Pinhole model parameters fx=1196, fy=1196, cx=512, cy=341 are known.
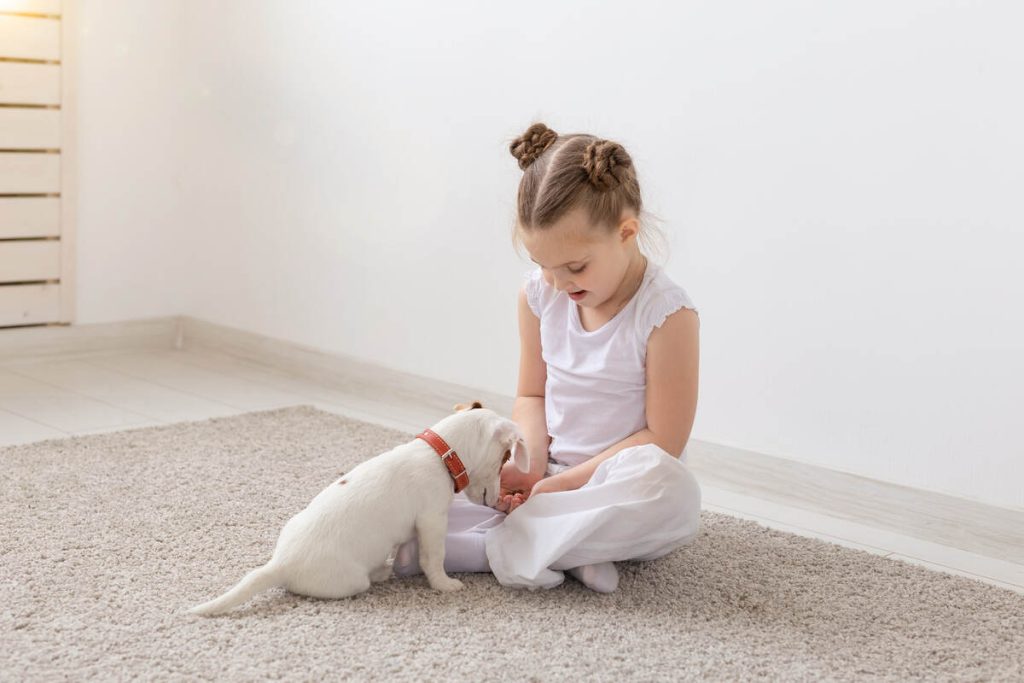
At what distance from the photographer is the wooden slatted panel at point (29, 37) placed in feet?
8.88

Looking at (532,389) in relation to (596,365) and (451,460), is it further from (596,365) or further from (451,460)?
(451,460)

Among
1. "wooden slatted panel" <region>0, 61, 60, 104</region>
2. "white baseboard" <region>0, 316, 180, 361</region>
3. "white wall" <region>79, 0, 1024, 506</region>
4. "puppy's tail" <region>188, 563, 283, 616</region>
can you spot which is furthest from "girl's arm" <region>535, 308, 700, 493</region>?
"wooden slatted panel" <region>0, 61, 60, 104</region>

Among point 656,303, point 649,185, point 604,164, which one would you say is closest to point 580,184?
point 604,164

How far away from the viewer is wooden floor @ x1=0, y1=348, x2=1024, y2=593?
1723 millimetres

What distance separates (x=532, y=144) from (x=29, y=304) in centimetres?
177

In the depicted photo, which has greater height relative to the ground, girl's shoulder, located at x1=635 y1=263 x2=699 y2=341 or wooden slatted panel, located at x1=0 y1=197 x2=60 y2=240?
girl's shoulder, located at x1=635 y1=263 x2=699 y2=341

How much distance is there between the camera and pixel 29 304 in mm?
2816

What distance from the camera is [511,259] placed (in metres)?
2.32

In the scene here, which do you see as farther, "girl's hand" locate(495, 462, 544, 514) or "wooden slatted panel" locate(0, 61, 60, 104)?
"wooden slatted panel" locate(0, 61, 60, 104)

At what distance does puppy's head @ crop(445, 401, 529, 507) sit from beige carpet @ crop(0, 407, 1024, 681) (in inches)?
4.5

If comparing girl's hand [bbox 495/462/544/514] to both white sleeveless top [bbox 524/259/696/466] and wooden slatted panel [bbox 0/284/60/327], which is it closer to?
white sleeveless top [bbox 524/259/696/466]

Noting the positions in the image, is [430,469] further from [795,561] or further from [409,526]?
[795,561]

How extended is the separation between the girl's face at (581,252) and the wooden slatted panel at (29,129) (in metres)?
1.74

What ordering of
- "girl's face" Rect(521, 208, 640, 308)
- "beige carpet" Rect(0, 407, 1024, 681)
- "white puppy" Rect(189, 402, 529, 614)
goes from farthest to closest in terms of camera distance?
"girl's face" Rect(521, 208, 640, 308)
"white puppy" Rect(189, 402, 529, 614)
"beige carpet" Rect(0, 407, 1024, 681)
